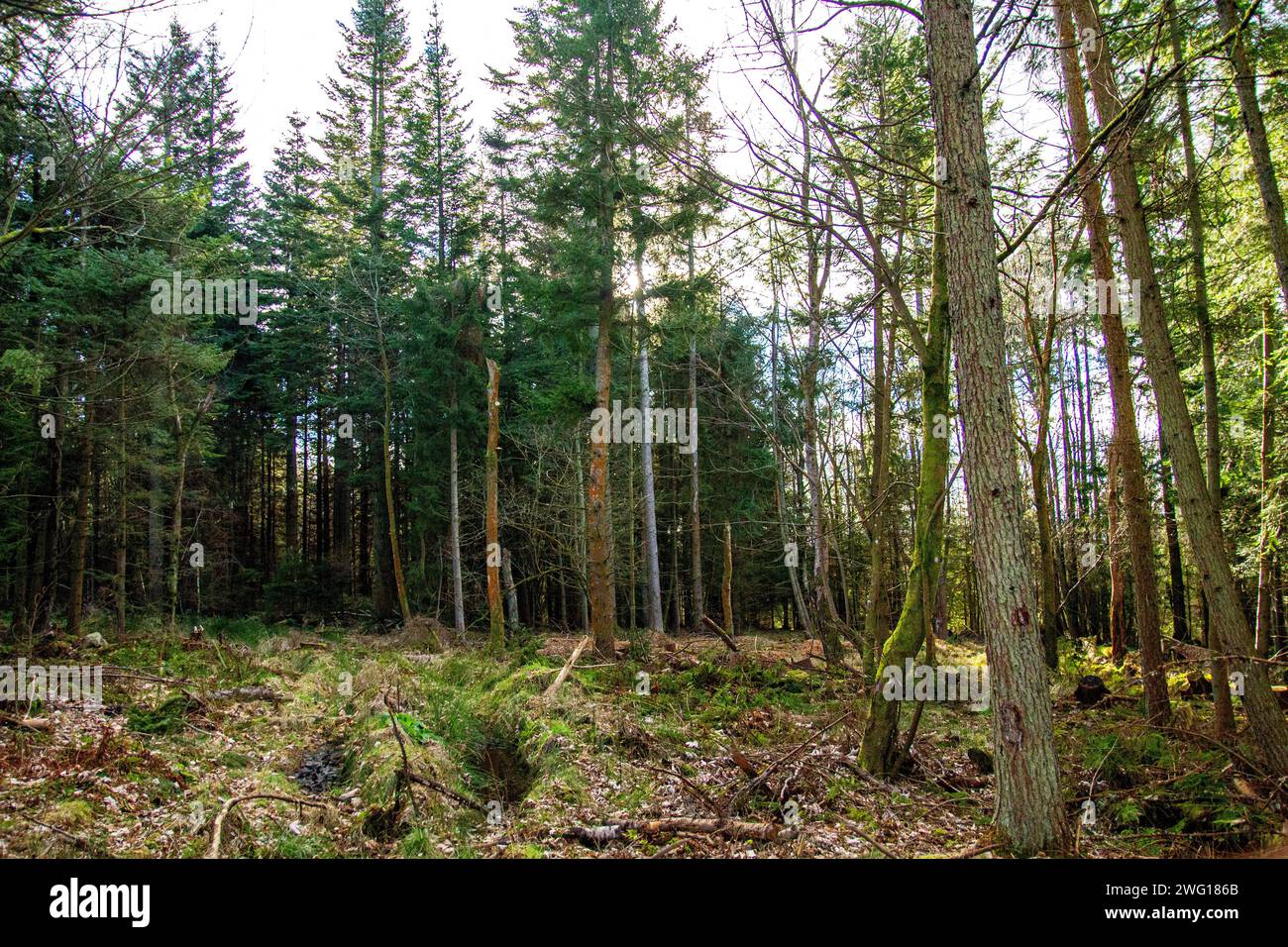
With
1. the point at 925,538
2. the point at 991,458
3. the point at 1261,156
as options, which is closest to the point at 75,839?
the point at 991,458

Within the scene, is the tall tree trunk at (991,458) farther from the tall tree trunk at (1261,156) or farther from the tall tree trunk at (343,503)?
the tall tree trunk at (343,503)

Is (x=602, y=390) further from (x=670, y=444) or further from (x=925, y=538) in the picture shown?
(x=670, y=444)

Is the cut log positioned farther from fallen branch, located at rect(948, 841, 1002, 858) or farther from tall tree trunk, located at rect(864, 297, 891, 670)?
fallen branch, located at rect(948, 841, 1002, 858)

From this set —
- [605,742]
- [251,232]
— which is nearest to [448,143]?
[251,232]

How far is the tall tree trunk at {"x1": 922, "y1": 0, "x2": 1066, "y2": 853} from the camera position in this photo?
402 cm

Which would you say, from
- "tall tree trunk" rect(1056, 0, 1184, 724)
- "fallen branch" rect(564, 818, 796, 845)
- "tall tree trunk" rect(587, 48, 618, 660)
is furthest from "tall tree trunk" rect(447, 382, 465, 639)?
"tall tree trunk" rect(1056, 0, 1184, 724)

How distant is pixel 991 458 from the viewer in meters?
4.19

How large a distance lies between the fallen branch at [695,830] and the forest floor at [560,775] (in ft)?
0.06

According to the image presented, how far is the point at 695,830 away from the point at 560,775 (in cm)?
177

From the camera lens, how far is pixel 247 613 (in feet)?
83.9

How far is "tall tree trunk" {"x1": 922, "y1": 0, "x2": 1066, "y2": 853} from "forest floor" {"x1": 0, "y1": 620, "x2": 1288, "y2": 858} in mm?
492
